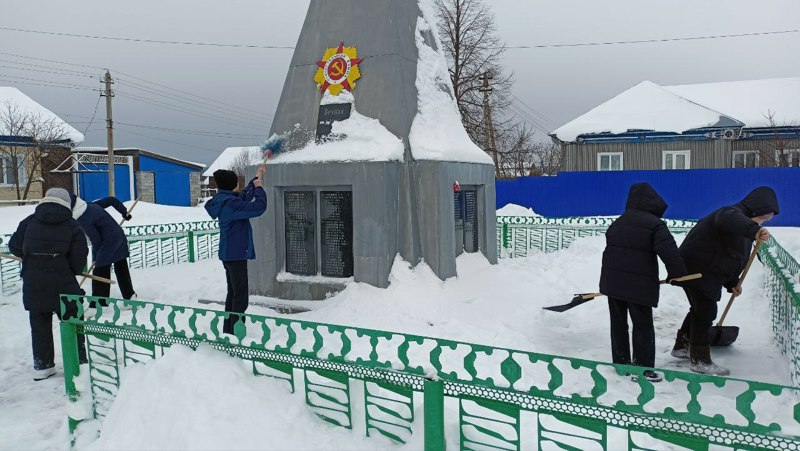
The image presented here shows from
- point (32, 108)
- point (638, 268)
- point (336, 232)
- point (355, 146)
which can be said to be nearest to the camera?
point (638, 268)

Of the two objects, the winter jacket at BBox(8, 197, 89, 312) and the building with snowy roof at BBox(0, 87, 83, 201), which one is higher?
the building with snowy roof at BBox(0, 87, 83, 201)

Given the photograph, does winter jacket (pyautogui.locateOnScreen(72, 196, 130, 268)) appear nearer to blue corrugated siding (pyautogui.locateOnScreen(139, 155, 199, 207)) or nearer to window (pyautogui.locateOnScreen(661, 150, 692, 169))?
window (pyautogui.locateOnScreen(661, 150, 692, 169))

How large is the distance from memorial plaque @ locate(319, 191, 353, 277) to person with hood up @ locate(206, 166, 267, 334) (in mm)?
1377

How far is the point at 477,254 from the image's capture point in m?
7.29

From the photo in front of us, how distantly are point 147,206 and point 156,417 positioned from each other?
21706 millimetres

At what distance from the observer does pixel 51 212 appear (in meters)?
4.78

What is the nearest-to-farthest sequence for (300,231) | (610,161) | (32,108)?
1. (300,231)
2. (610,161)
3. (32,108)

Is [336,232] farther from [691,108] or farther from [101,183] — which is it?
[101,183]

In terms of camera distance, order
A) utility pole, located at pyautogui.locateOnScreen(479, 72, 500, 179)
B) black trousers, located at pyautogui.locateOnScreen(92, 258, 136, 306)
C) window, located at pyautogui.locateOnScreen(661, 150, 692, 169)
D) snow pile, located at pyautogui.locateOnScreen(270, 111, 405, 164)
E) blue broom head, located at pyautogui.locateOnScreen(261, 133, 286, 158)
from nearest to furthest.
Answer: snow pile, located at pyautogui.locateOnScreen(270, 111, 405, 164) < black trousers, located at pyautogui.locateOnScreen(92, 258, 136, 306) < blue broom head, located at pyautogui.locateOnScreen(261, 133, 286, 158) < window, located at pyautogui.locateOnScreen(661, 150, 692, 169) < utility pole, located at pyautogui.locateOnScreen(479, 72, 500, 179)

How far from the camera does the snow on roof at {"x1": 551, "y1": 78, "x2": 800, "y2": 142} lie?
19.3 m

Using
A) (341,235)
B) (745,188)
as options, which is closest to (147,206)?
(341,235)

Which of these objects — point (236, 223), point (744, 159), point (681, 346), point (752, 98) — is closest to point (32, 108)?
point (236, 223)

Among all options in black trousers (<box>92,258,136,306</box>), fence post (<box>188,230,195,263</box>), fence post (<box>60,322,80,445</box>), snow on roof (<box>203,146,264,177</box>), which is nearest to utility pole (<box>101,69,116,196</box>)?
fence post (<box>188,230,195,263</box>)

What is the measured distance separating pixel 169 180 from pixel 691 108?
25.5 metres
